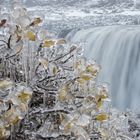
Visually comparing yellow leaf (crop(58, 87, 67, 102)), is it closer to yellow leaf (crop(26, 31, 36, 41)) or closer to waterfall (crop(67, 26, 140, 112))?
yellow leaf (crop(26, 31, 36, 41))

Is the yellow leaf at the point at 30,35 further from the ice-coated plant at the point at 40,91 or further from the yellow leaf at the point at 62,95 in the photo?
the yellow leaf at the point at 62,95

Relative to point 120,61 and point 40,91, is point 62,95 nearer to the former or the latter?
point 40,91

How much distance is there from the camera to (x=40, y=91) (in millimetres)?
1792

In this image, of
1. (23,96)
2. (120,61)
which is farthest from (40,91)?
(120,61)

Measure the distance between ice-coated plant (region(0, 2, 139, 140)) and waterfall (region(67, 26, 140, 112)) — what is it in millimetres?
5450

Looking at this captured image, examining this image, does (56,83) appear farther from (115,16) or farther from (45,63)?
(115,16)

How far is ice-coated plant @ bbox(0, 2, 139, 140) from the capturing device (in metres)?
1.50

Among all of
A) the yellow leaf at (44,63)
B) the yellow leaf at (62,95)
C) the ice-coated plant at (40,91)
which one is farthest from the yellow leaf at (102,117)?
the yellow leaf at (44,63)

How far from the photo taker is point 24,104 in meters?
1.44

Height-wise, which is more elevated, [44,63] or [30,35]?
[30,35]

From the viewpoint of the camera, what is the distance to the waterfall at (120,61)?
25.8 ft

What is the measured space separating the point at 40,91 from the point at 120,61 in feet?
22.1

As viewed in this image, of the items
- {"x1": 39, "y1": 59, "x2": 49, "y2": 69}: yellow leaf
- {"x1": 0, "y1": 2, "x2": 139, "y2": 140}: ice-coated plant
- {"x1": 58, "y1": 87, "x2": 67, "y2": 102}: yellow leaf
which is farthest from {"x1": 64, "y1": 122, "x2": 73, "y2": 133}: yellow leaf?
{"x1": 39, "y1": 59, "x2": 49, "y2": 69}: yellow leaf

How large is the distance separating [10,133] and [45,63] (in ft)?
1.10
